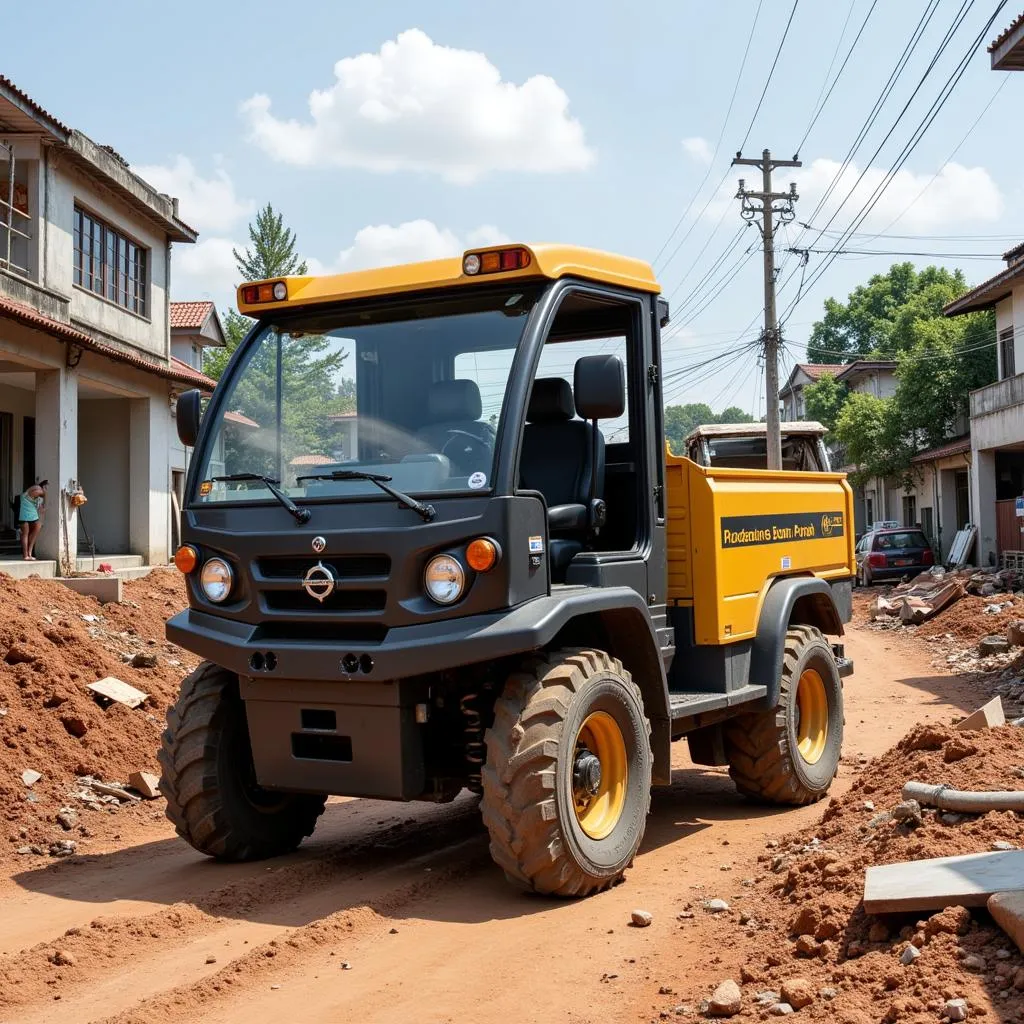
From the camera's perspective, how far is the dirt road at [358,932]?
4715 millimetres

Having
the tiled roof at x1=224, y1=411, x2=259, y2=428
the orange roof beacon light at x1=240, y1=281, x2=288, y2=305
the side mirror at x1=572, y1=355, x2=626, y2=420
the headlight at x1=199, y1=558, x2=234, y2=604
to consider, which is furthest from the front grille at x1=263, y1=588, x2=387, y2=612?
the orange roof beacon light at x1=240, y1=281, x2=288, y2=305

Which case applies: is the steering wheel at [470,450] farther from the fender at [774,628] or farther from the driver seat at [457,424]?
the fender at [774,628]

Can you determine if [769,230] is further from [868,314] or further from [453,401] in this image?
[868,314]

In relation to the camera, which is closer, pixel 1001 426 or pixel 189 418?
pixel 189 418

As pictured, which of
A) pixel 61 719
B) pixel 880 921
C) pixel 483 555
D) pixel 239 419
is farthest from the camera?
pixel 61 719

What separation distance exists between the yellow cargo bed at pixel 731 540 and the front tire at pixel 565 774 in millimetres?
1113

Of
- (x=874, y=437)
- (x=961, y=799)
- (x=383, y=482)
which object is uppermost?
(x=874, y=437)

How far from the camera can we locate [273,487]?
633 cm

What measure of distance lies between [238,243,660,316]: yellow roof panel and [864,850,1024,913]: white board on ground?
3152mm

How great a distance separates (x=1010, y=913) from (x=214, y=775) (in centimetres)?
397

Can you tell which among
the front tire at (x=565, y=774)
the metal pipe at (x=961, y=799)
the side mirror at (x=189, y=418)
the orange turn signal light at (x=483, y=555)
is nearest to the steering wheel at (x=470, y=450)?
the orange turn signal light at (x=483, y=555)

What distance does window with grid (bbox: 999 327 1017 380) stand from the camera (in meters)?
33.3

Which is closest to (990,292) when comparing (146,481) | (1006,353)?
(1006,353)

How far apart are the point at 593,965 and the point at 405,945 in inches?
32.4
